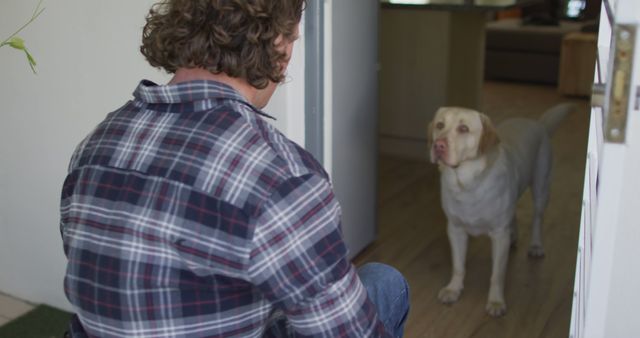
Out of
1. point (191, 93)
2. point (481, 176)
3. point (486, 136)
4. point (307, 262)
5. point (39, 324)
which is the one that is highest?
point (191, 93)

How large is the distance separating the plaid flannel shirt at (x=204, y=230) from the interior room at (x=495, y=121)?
141 centimetres

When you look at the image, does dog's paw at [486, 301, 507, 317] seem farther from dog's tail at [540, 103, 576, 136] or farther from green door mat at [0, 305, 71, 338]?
green door mat at [0, 305, 71, 338]

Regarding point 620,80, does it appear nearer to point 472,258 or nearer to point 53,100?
point 53,100

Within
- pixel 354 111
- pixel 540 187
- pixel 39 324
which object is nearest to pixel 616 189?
pixel 354 111

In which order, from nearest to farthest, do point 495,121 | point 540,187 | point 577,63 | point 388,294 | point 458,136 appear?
point 388,294, point 458,136, point 540,187, point 495,121, point 577,63

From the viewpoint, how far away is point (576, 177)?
3.93 m

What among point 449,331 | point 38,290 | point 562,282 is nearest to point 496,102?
point 562,282

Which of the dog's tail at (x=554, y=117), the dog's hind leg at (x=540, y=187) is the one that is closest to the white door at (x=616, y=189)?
the dog's hind leg at (x=540, y=187)

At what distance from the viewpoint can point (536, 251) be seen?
118 inches

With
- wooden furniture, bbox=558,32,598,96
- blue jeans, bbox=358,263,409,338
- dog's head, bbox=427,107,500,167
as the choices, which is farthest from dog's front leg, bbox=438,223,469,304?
wooden furniture, bbox=558,32,598,96

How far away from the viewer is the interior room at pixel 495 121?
2609 millimetres

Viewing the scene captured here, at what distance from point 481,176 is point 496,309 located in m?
0.44

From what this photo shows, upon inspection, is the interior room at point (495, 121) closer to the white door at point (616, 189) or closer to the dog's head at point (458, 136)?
the dog's head at point (458, 136)

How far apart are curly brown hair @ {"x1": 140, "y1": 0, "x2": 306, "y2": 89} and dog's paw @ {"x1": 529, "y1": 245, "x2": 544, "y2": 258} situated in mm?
2034
